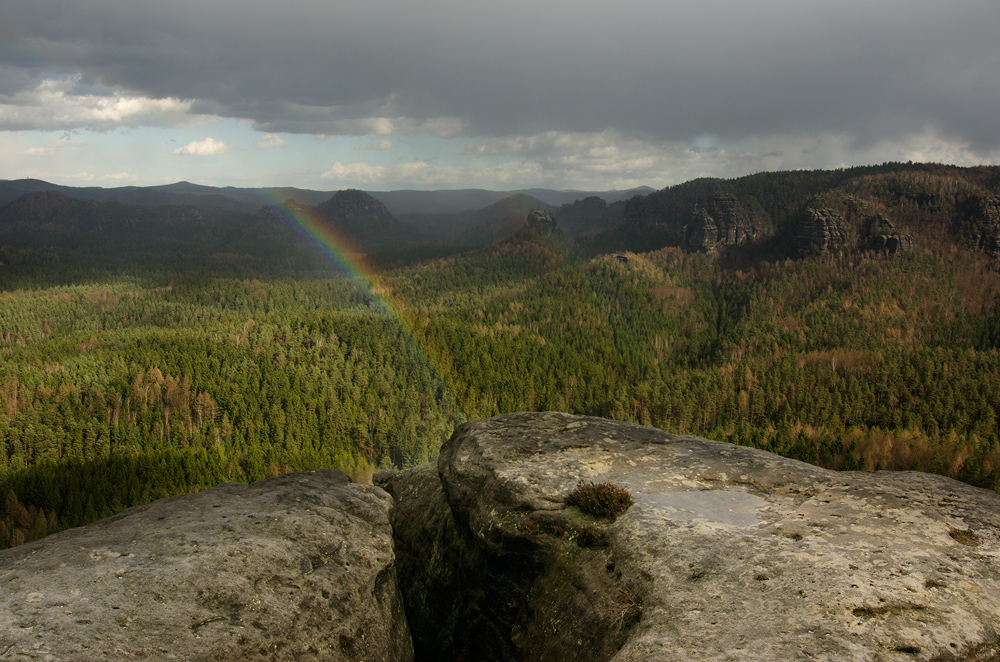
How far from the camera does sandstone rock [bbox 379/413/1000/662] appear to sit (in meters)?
14.5

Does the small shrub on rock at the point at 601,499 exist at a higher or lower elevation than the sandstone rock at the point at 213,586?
higher

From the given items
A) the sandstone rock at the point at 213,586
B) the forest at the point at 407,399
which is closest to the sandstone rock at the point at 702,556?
the sandstone rock at the point at 213,586

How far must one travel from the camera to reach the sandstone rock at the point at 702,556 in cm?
1452

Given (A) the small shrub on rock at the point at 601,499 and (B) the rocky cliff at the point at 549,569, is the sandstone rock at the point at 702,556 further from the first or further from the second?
(A) the small shrub on rock at the point at 601,499

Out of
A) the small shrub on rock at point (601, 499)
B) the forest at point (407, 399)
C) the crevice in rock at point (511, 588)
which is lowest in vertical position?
the forest at point (407, 399)

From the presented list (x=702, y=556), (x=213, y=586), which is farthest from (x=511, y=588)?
(x=213, y=586)

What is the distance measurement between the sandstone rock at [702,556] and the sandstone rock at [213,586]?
5.26m

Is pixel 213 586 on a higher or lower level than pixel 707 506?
lower

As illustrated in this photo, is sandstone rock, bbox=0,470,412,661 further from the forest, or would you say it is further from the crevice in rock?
the forest

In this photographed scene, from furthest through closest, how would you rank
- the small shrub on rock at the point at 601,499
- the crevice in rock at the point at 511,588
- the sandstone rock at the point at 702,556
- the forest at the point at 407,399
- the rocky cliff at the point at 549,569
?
the forest at the point at 407,399 < the small shrub on rock at the point at 601,499 < the crevice in rock at the point at 511,588 < the rocky cliff at the point at 549,569 < the sandstone rock at the point at 702,556

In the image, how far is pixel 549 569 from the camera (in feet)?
72.6

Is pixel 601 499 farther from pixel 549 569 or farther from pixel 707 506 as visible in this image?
pixel 707 506

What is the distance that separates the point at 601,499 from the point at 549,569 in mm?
3585

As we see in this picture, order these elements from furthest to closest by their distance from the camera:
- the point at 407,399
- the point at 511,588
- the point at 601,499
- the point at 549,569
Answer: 1. the point at 407,399
2. the point at 511,588
3. the point at 601,499
4. the point at 549,569
